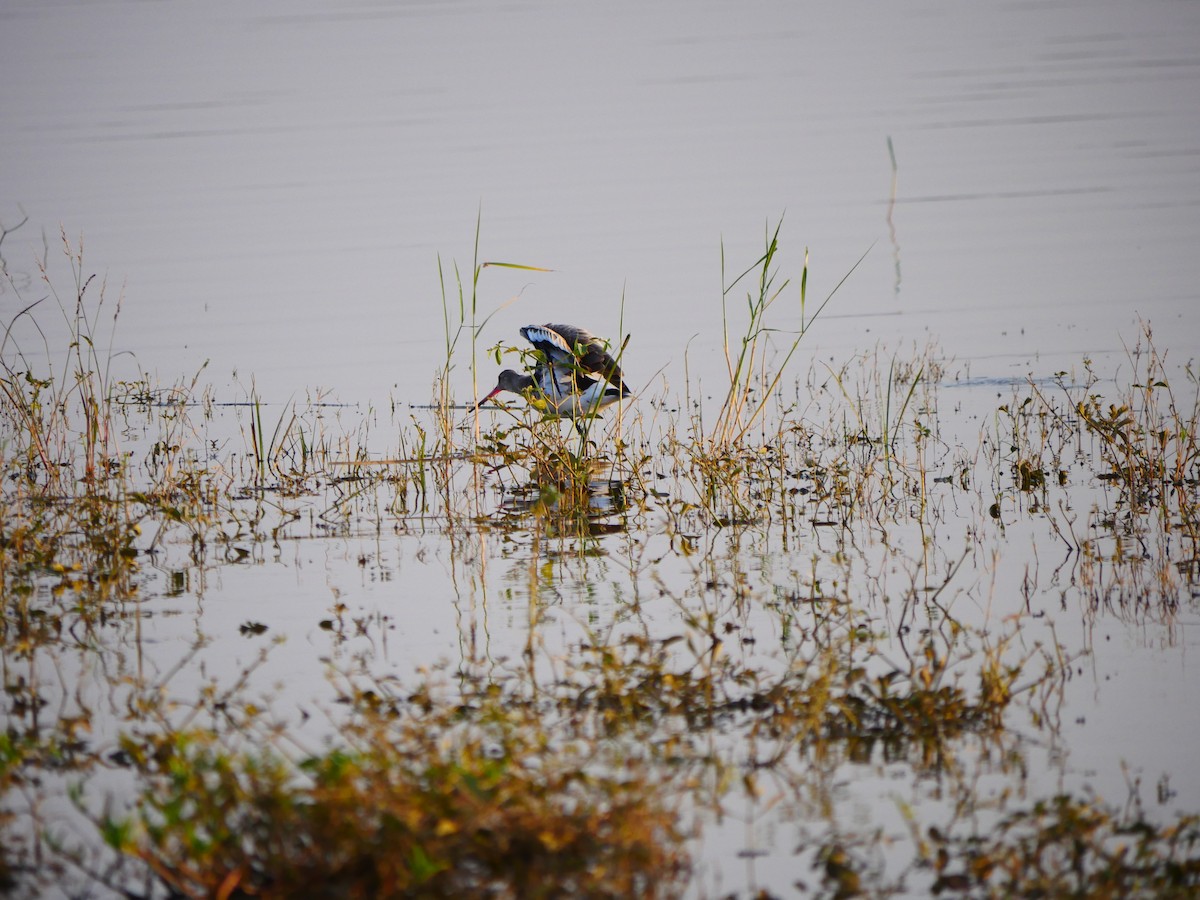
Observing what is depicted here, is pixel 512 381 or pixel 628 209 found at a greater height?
pixel 628 209

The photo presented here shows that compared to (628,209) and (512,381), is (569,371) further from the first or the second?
(628,209)

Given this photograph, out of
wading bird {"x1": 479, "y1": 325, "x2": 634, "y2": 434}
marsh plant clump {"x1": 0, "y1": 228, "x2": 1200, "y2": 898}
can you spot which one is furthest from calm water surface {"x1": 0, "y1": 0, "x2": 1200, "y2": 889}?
wading bird {"x1": 479, "y1": 325, "x2": 634, "y2": 434}

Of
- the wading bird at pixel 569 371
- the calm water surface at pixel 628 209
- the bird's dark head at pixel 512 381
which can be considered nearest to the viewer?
the calm water surface at pixel 628 209

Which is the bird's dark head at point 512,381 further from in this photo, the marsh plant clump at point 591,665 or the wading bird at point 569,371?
the marsh plant clump at point 591,665

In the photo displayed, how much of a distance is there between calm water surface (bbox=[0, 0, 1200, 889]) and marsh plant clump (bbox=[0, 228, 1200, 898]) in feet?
0.51

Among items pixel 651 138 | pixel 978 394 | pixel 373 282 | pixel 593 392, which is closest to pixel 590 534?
pixel 593 392

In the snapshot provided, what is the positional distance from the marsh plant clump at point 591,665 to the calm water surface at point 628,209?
6.1 inches

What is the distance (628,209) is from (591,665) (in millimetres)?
17121

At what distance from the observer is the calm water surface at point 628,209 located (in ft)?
22.5

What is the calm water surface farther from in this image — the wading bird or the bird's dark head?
the bird's dark head

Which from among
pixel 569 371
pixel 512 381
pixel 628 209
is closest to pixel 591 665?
pixel 569 371

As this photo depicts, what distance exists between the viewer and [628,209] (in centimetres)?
2153

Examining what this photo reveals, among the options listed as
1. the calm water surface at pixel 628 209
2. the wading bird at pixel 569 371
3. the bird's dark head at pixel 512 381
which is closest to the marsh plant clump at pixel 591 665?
the calm water surface at pixel 628 209

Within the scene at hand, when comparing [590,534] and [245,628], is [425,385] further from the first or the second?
[245,628]
